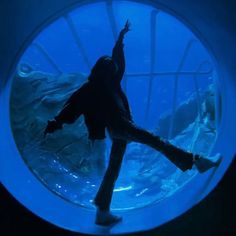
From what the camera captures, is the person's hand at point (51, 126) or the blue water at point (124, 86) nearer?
the person's hand at point (51, 126)

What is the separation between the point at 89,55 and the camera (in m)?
5.20

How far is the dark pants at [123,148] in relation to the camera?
7.66 ft

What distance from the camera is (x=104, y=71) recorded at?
2.55 meters

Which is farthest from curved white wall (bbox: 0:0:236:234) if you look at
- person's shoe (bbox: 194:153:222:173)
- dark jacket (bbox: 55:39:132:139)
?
dark jacket (bbox: 55:39:132:139)

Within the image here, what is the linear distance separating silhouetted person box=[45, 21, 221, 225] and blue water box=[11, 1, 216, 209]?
1.57 ft

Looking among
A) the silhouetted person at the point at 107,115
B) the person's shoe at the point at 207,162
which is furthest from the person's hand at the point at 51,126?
the person's shoe at the point at 207,162

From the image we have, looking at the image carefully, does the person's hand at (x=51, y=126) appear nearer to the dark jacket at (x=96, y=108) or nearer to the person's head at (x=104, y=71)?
the dark jacket at (x=96, y=108)

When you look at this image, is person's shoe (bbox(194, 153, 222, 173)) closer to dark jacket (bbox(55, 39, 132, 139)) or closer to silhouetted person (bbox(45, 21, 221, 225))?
silhouetted person (bbox(45, 21, 221, 225))

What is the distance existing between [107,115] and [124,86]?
2.95 metres

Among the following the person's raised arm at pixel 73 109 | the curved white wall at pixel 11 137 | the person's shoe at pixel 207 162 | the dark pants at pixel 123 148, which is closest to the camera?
the curved white wall at pixel 11 137

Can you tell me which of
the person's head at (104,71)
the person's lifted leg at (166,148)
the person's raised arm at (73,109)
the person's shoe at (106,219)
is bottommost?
the person's shoe at (106,219)

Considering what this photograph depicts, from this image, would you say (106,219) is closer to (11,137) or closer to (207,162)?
(207,162)

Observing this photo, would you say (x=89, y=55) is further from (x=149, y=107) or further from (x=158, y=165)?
(x=158, y=165)

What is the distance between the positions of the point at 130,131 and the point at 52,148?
2.00 metres
